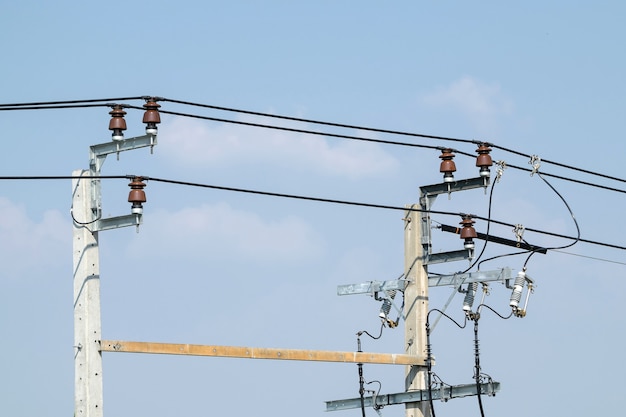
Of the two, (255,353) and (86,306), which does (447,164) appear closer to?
(255,353)

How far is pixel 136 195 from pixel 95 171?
73cm

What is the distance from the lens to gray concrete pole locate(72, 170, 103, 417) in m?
21.7

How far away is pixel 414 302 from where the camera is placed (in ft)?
89.3

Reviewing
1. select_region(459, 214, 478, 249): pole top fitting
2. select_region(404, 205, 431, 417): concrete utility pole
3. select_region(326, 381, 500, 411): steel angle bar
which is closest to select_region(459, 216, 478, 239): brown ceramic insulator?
select_region(459, 214, 478, 249): pole top fitting

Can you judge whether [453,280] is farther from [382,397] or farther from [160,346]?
[160,346]

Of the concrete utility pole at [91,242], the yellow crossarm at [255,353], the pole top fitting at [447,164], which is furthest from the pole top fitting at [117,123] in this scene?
the pole top fitting at [447,164]

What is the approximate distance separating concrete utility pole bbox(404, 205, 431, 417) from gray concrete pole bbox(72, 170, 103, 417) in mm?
6466

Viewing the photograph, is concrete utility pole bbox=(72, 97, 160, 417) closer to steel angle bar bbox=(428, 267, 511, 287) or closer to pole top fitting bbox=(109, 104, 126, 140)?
pole top fitting bbox=(109, 104, 126, 140)

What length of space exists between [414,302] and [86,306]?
684 cm

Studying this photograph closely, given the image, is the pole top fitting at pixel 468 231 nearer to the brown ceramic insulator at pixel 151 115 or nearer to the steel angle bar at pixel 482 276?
the steel angle bar at pixel 482 276

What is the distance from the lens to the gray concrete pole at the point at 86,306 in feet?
71.3

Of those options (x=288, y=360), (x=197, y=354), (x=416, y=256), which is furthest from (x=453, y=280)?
(x=197, y=354)

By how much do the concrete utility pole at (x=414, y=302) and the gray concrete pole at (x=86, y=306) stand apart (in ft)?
21.2

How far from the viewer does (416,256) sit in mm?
27328
